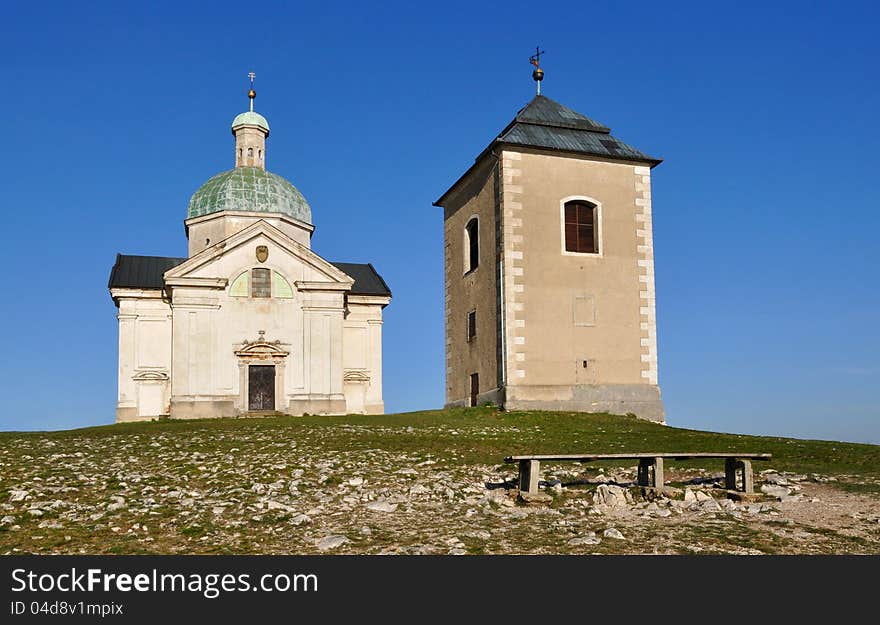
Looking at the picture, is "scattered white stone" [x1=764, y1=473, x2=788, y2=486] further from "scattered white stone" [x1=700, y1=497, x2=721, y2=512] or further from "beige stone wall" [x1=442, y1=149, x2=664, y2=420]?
"beige stone wall" [x1=442, y1=149, x2=664, y2=420]

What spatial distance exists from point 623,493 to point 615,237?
19.7 metres

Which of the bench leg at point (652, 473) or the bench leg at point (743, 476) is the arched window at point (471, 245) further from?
the bench leg at point (743, 476)

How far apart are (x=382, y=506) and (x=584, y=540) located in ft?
11.4

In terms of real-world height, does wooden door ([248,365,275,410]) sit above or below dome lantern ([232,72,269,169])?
below

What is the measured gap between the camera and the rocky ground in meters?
10.2

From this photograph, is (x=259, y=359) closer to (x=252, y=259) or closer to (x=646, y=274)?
(x=252, y=259)

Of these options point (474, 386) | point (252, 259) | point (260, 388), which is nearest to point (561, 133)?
point (474, 386)

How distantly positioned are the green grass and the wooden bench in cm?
299

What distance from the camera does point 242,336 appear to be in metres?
36.8

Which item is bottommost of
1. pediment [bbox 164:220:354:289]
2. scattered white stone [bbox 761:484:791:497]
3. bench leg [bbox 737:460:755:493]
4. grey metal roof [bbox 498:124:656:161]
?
scattered white stone [bbox 761:484:791:497]

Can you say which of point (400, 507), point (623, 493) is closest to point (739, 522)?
point (623, 493)

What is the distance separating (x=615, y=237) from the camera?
32406 mm

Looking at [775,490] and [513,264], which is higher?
[513,264]

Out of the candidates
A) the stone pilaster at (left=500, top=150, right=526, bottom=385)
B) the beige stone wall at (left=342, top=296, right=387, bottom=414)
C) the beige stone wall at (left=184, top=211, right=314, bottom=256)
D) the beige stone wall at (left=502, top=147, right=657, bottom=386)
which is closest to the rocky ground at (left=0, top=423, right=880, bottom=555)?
the stone pilaster at (left=500, top=150, right=526, bottom=385)
